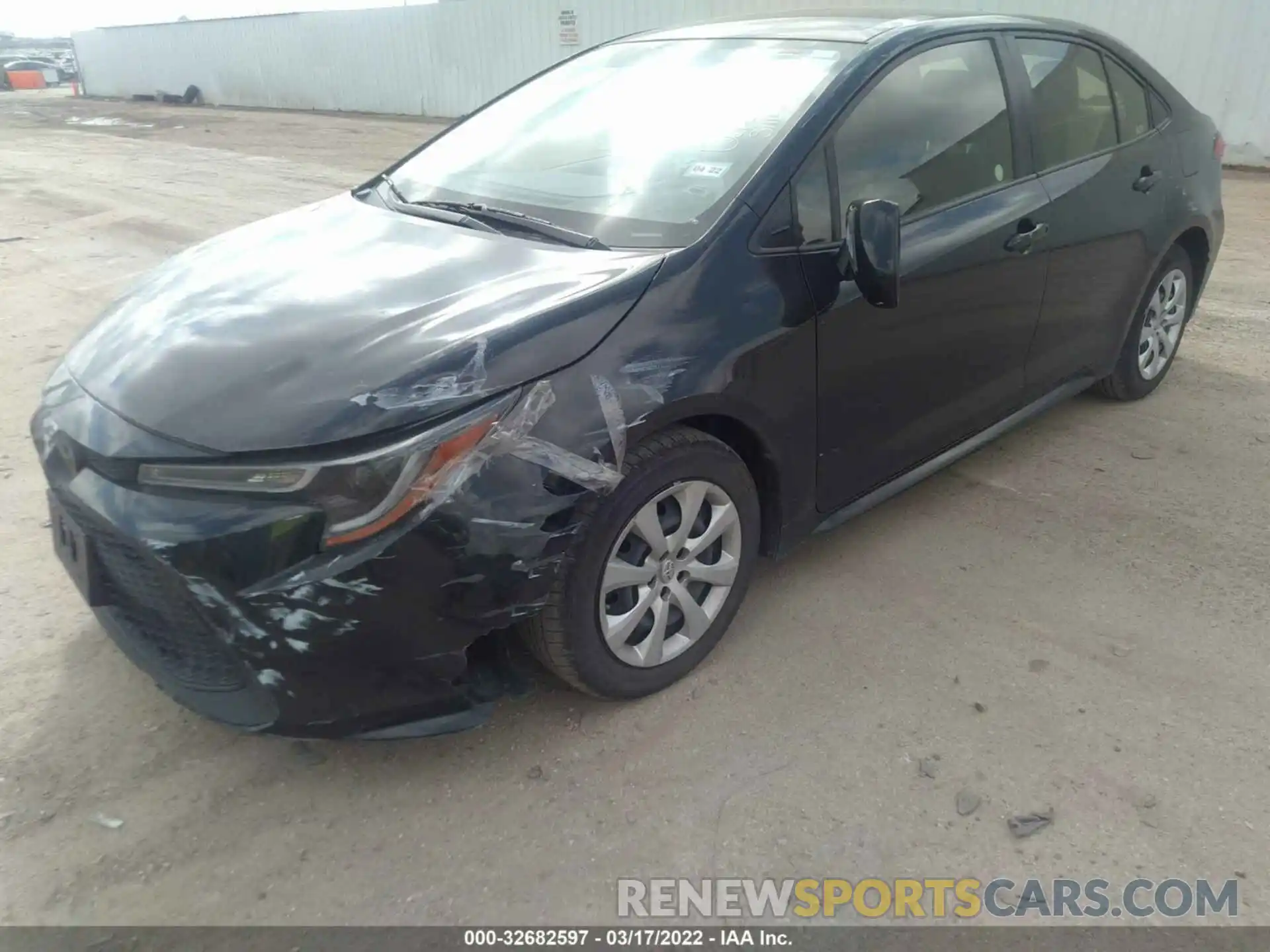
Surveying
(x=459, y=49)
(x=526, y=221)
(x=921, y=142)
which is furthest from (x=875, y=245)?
(x=459, y=49)

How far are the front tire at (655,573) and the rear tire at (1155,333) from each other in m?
2.50

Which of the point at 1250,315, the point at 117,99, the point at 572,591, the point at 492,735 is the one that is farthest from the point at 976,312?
the point at 117,99

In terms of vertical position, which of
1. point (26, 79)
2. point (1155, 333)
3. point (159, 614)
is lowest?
point (1155, 333)

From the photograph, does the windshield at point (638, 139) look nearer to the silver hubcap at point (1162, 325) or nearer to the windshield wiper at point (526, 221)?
the windshield wiper at point (526, 221)

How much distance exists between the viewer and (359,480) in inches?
79.3

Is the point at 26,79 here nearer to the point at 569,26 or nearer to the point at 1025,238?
the point at 569,26

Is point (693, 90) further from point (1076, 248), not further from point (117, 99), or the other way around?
point (117, 99)

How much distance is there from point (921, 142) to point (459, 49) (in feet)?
66.6

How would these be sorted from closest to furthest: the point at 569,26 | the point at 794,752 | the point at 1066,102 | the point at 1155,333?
the point at 794,752, the point at 1066,102, the point at 1155,333, the point at 569,26

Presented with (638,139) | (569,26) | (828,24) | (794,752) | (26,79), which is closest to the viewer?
(794,752)

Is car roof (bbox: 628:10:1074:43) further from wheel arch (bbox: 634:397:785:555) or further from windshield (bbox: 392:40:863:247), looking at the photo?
wheel arch (bbox: 634:397:785:555)

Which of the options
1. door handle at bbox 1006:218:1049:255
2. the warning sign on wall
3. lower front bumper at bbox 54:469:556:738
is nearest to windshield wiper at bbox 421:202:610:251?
lower front bumper at bbox 54:469:556:738

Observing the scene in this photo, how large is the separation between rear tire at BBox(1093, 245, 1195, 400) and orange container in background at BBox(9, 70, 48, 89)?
152 feet

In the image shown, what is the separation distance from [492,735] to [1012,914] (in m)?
1.30
